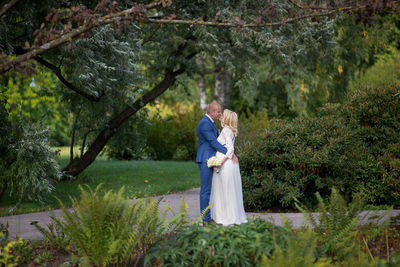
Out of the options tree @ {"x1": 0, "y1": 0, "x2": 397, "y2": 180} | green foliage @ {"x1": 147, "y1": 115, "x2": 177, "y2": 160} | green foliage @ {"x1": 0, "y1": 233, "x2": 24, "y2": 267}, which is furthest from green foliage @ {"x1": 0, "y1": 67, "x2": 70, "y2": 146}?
green foliage @ {"x1": 0, "y1": 233, "x2": 24, "y2": 267}

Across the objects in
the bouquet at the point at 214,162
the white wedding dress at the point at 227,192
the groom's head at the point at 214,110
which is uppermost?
the groom's head at the point at 214,110

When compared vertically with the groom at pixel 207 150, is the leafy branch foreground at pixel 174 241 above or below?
below

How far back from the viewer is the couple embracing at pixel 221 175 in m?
7.05

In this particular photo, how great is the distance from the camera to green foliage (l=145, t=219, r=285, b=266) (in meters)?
4.58

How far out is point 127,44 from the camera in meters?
9.29

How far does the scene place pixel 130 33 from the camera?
10156mm

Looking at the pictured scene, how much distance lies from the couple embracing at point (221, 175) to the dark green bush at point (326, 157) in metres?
1.89

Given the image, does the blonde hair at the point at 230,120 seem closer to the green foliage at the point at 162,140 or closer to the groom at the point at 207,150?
the groom at the point at 207,150

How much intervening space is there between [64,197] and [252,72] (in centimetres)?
578

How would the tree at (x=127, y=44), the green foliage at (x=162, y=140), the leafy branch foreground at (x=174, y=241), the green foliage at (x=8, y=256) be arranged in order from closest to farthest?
the green foliage at (x=8, y=256)
the leafy branch foreground at (x=174, y=241)
the tree at (x=127, y=44)
the green foliage at (x=162, y=140)

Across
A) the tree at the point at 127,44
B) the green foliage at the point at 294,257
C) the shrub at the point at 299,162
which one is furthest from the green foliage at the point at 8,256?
the shrub at the point at 299,162

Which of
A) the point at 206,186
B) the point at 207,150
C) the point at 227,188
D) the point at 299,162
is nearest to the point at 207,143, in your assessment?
the point at 207,150

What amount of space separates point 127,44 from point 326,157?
4.57 m

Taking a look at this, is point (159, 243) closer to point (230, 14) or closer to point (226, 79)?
point (230, 14)
